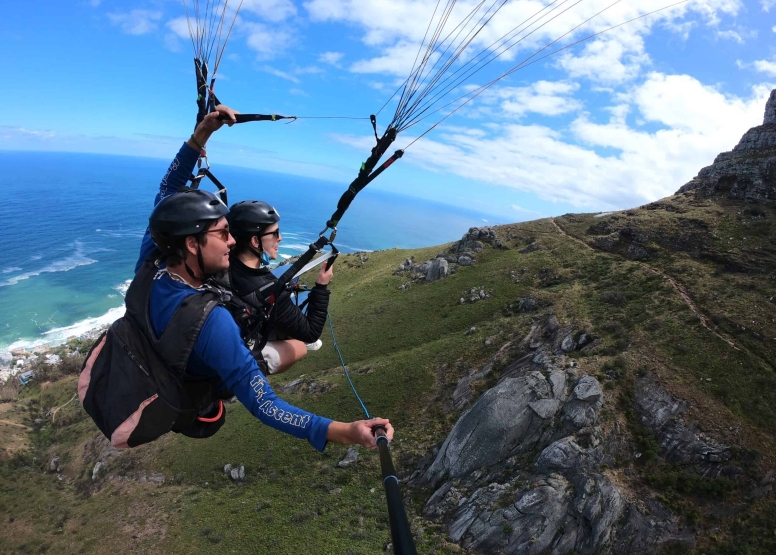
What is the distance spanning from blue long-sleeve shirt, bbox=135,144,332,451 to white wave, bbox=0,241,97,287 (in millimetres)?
187822

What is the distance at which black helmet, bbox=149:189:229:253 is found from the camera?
3.92 meters

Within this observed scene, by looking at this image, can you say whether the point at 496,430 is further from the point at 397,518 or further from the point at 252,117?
the point at 397,518

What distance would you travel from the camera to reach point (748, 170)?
5072 cm

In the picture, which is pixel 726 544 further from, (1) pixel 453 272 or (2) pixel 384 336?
(1) pixel 453 272

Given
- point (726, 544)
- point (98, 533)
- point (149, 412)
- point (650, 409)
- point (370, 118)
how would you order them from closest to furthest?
point (149, 412) < point (370, 118) < point (726, 544) < point (650, 409) < point (98, 533)

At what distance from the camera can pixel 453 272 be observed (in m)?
57.8

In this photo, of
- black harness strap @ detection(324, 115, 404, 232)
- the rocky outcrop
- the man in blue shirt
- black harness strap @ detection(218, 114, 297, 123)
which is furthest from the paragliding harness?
the rocky outcrop

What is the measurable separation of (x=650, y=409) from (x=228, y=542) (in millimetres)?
27864

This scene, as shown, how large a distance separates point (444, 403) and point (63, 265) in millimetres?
185894

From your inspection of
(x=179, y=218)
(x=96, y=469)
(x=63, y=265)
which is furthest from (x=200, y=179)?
(x=63, y=265)

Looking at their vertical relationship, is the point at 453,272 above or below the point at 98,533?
above

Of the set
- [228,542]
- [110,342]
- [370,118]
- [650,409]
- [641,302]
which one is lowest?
[228,542]

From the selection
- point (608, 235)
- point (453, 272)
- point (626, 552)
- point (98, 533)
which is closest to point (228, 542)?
point (98, 533)

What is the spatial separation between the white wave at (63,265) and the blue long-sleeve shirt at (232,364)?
188 m
